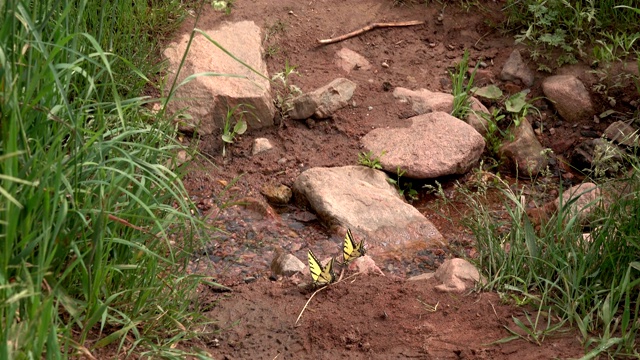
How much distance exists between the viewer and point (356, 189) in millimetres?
4742

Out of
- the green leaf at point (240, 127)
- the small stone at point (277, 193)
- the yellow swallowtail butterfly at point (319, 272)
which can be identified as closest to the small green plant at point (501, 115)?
the small stone at point (277, 193)

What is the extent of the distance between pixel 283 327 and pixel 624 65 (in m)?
3.23

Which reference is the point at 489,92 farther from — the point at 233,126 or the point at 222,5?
the point at 222,5

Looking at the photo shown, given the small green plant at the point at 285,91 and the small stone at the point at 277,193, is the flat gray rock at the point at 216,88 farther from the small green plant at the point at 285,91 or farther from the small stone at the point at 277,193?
the small stone at the point at 277,193

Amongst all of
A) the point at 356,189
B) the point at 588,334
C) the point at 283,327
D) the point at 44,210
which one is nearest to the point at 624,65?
the point at 356,189

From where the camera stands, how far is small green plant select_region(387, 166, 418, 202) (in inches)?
197

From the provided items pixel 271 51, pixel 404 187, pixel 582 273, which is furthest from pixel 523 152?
pixel 582 273

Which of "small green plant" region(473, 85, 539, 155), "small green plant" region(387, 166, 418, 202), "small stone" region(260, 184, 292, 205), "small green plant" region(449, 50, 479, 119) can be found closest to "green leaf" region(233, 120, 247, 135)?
"small stone" region(260, 184, 292, 205)

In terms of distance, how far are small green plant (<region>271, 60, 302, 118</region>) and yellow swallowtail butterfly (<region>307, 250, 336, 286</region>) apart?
1.73m

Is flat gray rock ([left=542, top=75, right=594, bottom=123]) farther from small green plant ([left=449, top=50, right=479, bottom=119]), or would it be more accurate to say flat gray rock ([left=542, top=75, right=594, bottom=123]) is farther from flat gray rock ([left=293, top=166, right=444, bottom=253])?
flat gray rock ([left=293, top=166, right=444, bottom=253])

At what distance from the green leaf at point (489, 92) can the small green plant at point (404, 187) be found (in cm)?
95

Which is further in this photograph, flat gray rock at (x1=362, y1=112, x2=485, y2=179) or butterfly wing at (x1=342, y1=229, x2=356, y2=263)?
flat gray rock at (x1=362, y1=112, x2=485, y2=179)

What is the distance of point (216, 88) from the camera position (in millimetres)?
5086

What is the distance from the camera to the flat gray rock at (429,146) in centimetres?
505
